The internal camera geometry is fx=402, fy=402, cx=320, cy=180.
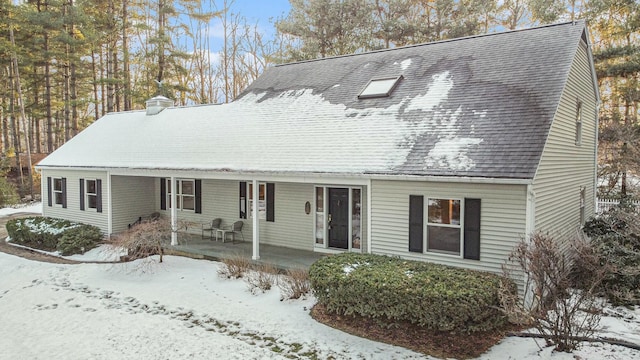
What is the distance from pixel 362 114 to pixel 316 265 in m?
4.90

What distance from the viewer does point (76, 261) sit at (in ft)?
42.2

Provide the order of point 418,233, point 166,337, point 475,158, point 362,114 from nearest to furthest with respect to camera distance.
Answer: point 166,337 → point 475,158 → point 418,233 → point 362,114

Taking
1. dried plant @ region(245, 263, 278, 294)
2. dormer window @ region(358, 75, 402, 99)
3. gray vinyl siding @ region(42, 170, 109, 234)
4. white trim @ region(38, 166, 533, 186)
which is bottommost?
dried plant @ region(245, 263, 278, 294)

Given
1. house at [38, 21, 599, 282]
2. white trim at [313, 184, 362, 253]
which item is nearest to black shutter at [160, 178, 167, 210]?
house at [38, 21, 599, 282]

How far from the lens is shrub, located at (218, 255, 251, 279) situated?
10.2m

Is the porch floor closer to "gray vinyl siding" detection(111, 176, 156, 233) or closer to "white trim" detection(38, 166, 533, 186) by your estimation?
"white trim" detection(38, 166, 533, 186)

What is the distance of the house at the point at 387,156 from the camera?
838 cm

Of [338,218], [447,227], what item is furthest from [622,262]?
[338,218]

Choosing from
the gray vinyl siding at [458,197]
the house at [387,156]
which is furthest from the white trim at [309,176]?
the gray vinyl siding at [458,197]

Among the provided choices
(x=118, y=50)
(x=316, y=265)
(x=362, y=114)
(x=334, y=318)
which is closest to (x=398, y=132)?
(x=362, y=114)

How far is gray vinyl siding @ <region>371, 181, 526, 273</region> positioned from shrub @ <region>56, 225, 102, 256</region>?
1033 cm

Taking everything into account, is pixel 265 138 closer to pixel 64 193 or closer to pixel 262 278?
pixel 262 278

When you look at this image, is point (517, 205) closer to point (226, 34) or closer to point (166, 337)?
point (166, 337)

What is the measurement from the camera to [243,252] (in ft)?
39.5
